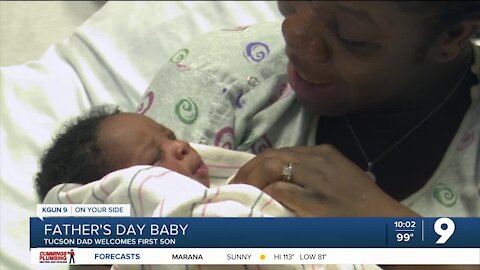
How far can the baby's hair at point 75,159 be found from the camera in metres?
0.75

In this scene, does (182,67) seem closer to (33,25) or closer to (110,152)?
(110,152)

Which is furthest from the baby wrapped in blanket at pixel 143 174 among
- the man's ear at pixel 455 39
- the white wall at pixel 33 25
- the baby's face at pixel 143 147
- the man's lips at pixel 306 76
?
the white wall at pixel 33 25

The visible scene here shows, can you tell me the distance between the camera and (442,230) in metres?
0.71

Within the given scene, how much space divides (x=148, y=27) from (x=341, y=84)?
1.88 ft

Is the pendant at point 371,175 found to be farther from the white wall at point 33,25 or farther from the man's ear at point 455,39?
the white wall at point 33,25

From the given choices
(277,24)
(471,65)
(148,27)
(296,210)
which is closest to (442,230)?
(296,210)

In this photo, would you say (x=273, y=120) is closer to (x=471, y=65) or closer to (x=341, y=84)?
(x=341, y=84)

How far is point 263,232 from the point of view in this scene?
70cm

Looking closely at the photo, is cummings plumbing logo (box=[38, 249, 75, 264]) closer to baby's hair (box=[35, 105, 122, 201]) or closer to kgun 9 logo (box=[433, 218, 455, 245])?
baby's hair (box=[35, 105, 122, 201])

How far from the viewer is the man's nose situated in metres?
0.80

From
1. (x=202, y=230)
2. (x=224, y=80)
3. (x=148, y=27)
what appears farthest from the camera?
(x=148, y=27)

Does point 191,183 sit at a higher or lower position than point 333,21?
lower

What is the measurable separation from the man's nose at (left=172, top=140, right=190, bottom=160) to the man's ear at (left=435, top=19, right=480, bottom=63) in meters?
0.27

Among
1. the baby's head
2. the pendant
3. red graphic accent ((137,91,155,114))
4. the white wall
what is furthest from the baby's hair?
the white wall
